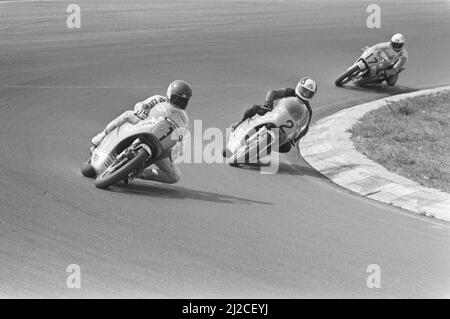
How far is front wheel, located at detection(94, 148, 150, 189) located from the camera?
955 cm

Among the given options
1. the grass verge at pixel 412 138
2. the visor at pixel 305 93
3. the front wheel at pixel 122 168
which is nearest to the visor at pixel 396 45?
the grass verge at pixel 412 138

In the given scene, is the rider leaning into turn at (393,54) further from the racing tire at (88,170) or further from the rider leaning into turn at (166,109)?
the racing tire at (88,170)

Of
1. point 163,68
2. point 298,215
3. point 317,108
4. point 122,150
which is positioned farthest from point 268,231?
point 163,68

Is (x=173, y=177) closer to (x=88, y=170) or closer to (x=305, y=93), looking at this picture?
(x=88, y=170)

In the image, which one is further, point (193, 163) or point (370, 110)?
point (370, 110)

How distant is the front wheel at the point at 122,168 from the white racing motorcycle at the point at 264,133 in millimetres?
2490

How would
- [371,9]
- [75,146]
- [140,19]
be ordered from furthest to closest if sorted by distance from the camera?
[371,9] < [140,19] < [75,146]

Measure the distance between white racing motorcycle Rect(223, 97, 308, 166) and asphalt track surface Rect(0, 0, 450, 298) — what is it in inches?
14.8

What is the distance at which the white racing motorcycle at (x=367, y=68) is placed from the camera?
59.9 feet

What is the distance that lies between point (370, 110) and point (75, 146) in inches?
256

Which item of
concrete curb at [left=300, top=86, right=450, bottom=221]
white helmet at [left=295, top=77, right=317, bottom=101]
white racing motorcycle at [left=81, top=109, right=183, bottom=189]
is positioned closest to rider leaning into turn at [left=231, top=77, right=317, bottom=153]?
white helmet at [left=295, top=77, right=317, bottom=101]

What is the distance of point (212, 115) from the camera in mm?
15039

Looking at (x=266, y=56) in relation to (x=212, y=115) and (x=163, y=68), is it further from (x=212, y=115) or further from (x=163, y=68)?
(x=212, y=115)

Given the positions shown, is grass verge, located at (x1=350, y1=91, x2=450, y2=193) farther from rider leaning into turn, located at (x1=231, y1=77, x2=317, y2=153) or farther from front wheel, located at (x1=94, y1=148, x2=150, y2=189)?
front wheel, located at (x1=94, y1=148, x2=150, y2=189)
